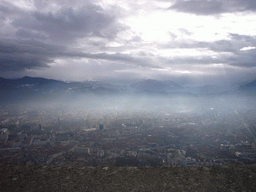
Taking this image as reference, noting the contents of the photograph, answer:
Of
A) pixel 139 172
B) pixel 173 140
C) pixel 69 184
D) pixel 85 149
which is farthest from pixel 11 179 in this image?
pixel 173 140

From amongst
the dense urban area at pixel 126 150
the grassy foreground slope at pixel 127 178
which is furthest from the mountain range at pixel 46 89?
the grassy foreground slope at pixel 127 178

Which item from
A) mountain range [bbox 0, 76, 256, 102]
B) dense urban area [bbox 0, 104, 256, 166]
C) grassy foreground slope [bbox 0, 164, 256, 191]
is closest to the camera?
grassy foreground slope [bbox 0, 164, 256, 191]

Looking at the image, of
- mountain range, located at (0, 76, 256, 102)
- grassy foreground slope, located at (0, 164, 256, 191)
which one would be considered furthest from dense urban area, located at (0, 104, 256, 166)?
mountain range, located at (0, 76, 256, 102)

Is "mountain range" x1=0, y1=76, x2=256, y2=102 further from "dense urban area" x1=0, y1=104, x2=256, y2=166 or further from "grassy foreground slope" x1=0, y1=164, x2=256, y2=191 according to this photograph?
"grassy foreground slope" x1=0, y1=164, x2=256, y2=191

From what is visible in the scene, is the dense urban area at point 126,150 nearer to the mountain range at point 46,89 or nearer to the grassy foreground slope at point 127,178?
the grassy foreground slope at point 127,178

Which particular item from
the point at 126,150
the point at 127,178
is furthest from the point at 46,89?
the point at 127,178

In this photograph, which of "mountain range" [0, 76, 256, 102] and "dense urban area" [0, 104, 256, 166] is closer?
"dense urban area" [0, 104, 256, 166]

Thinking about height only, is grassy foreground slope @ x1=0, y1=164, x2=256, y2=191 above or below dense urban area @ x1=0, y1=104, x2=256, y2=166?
above

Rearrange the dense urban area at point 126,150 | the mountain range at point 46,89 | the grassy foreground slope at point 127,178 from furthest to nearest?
the mountain range at point 46,89, the dense urban area at point 126,150, the grassy foreground slope at point 127,178
